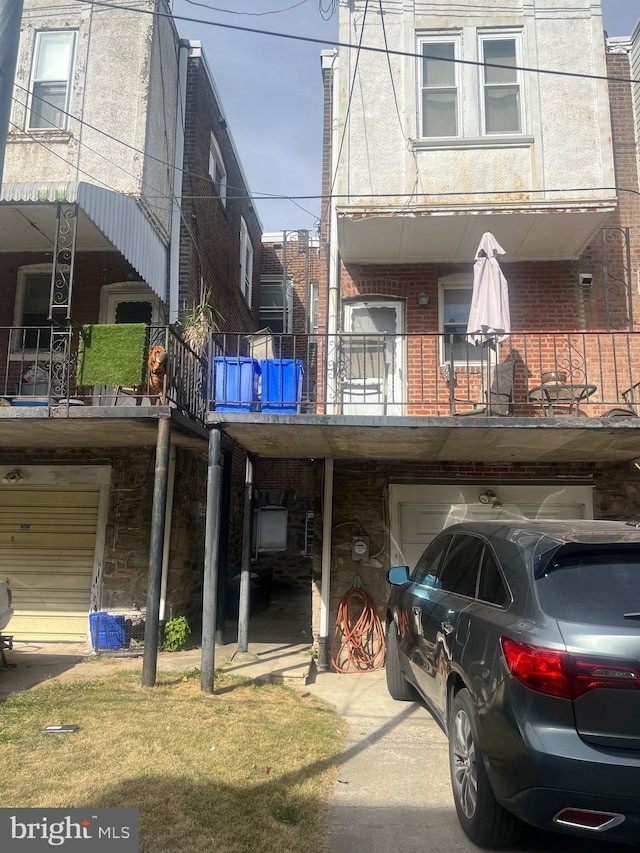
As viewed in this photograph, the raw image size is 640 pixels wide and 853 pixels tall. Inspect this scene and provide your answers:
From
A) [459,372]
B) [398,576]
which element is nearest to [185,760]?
[398,576]

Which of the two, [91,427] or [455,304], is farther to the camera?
[455,304]

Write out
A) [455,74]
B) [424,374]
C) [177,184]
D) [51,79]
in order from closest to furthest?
[455,74], [424,374], [51,79], [177,184]

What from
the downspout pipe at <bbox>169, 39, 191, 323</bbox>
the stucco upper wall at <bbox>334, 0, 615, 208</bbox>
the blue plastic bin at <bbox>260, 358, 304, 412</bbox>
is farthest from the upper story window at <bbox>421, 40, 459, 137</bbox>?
the blue plastic bin at <bbox>260, 358, 304, 412</bbox>

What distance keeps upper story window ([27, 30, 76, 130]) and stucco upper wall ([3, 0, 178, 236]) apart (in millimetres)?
91

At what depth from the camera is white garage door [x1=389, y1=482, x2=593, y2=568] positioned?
8.13 m

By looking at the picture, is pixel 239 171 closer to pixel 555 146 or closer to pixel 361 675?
pixel 555 146

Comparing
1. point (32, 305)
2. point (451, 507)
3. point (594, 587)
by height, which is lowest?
point (594, 587)

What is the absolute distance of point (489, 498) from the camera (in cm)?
813

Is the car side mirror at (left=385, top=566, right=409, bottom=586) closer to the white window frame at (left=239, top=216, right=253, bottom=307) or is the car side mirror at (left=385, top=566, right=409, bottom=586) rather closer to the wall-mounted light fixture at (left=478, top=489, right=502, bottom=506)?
the wall-mounted light fixture at (left=478, top=489, right=502, bottom=506)

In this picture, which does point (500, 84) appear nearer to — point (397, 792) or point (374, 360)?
point (374, 360)

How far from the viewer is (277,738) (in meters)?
4.89

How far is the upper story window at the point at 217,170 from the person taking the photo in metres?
11.9

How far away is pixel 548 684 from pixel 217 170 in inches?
478

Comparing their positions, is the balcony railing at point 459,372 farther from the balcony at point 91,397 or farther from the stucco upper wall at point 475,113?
the stucco upper wall at point 475,113
